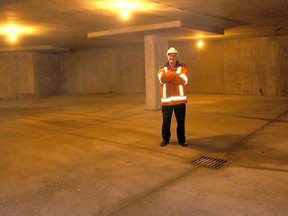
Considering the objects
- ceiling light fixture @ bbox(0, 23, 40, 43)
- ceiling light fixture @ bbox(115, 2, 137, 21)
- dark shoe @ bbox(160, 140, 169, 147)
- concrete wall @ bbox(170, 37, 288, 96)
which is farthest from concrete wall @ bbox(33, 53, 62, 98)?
dark shoe @ bbox(160, 140, 169, 147)

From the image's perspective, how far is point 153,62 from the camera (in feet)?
35.9

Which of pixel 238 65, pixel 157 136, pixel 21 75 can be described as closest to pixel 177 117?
pixel 157 136

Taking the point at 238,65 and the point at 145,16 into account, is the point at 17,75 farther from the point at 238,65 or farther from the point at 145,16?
the point at 238,65

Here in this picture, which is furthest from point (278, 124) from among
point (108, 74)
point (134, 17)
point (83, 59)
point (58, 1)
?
point (83, 59)

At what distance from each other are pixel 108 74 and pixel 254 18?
11.3 meters

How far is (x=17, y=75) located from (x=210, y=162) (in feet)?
50.2

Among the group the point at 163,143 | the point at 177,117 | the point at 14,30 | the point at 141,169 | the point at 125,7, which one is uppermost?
the point at 14,30

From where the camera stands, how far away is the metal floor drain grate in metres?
4.99

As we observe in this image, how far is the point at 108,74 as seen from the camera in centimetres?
1888

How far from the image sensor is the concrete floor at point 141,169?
143 inches

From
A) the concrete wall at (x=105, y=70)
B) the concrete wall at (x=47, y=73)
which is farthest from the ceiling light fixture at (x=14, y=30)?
the concrete wall at (x=105, y=70)

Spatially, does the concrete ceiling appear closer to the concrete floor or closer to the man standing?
the man standing

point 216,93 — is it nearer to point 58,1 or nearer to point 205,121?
point 205,121

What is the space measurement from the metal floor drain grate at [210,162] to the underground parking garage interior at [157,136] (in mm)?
17
